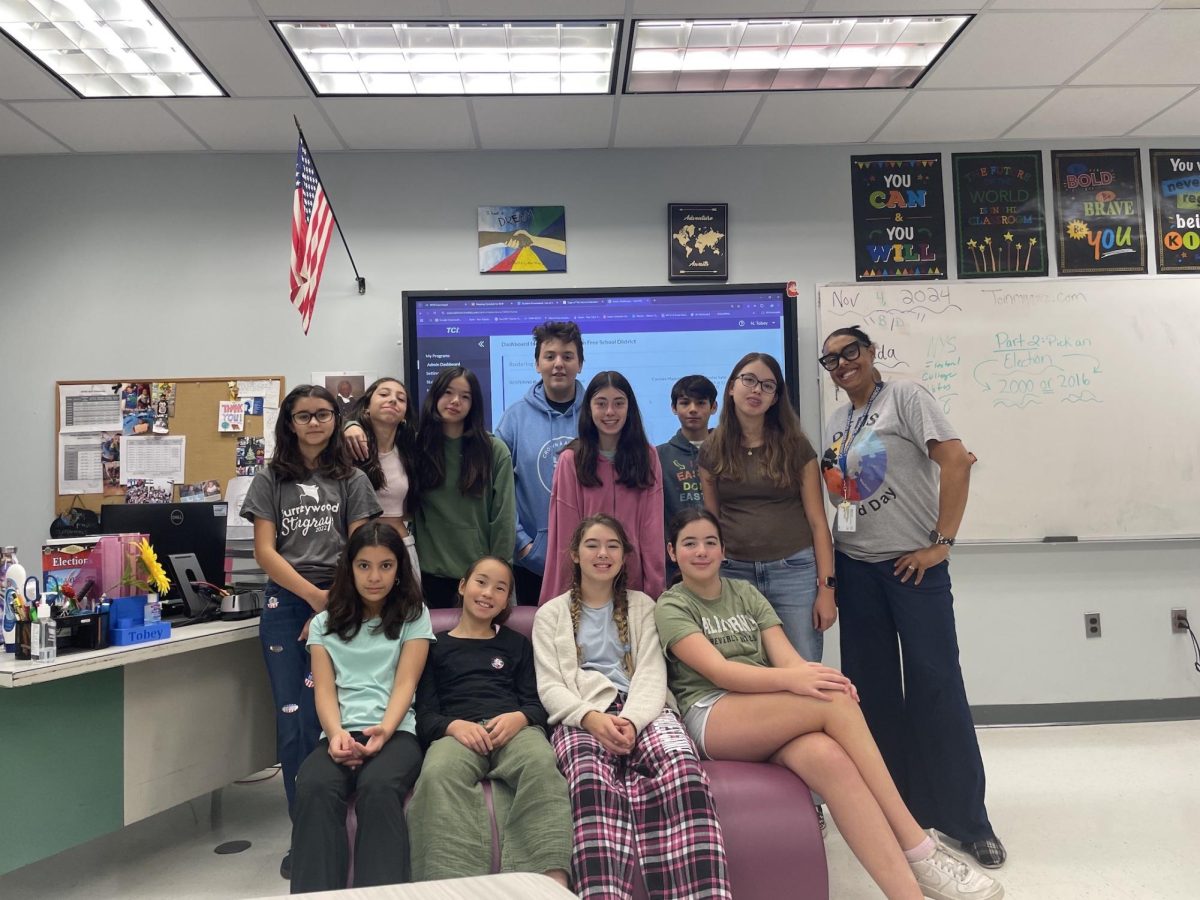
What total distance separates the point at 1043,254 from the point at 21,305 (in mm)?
4851

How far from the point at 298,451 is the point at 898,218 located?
295 cm

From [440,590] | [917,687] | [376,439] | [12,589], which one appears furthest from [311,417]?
[917,687]

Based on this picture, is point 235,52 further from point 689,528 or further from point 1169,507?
point 1169,507

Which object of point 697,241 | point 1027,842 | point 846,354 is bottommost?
point 1027,842

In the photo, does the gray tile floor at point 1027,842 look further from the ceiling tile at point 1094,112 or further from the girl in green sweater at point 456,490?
the ceiling tile at point 1094,112

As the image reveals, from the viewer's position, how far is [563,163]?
12.6 feet

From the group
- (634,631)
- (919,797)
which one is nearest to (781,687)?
(634,631)

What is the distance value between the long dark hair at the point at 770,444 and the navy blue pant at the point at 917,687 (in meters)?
0.35

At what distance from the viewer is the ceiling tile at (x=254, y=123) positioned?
10.9ft

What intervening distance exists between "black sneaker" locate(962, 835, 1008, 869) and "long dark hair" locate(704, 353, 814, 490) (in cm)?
114

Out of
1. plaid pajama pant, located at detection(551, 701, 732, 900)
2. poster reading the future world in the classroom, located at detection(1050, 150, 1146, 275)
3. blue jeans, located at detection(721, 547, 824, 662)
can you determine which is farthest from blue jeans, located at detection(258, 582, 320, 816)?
poster reading the future world in the classroom, located at detection(1050, 150, 1146, 275)

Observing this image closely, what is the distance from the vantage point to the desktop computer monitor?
2707 mm

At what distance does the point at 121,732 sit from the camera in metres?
2.19

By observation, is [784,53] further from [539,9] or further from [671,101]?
[539,9]
